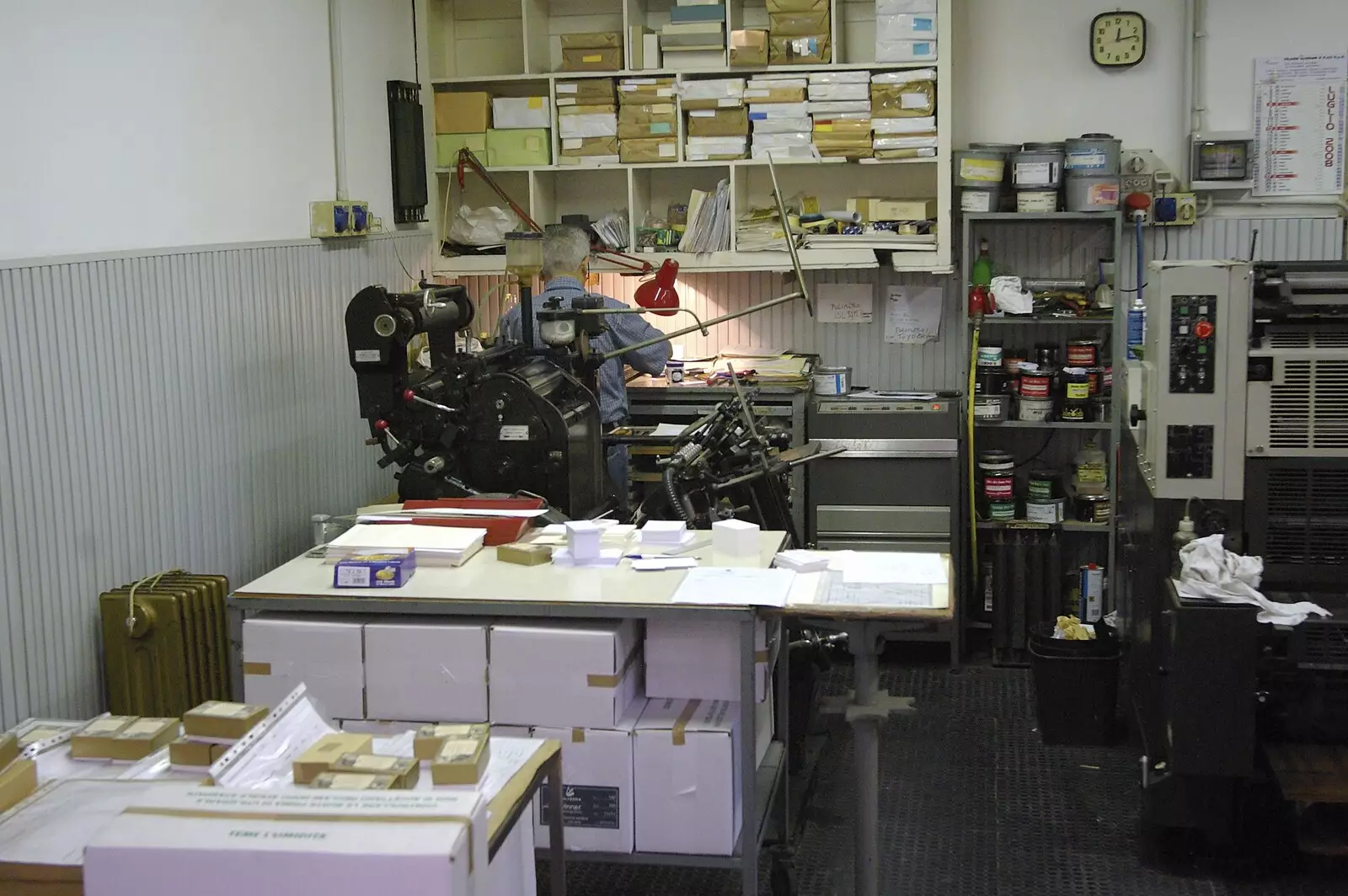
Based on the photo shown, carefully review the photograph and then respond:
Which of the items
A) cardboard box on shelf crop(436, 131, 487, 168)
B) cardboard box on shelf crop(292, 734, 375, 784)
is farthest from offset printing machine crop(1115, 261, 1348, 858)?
cardboard box on shelf crop(436, 131, 487, 168)

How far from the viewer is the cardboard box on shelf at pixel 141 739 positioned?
8.45 ft

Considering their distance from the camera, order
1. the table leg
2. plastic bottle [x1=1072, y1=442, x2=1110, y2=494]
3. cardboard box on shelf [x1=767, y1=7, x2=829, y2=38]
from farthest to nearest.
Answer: plastic bottle [x1=1072, y1=442, x2=1110, y2=494] → cardboard box on shelf [x1=767, y1=7, x2=829, y2=38] → the table leg

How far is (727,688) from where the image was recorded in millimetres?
3406

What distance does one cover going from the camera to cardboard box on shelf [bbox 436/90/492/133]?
19.2ft

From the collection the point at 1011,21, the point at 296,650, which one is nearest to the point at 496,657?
the point at 296,650

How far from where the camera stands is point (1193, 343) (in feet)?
12.3

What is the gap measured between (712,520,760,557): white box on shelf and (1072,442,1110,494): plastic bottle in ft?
7.61

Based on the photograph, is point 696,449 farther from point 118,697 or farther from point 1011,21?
point 1011,21

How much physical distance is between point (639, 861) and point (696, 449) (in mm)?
1348

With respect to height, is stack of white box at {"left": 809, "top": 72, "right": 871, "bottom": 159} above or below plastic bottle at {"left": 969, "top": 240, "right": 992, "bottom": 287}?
above

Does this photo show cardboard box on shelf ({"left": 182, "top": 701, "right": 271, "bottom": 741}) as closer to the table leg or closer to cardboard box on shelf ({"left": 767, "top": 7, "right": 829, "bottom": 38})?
the table leg

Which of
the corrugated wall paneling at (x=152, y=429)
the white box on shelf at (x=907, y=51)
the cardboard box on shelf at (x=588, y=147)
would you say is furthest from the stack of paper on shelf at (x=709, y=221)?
the corrugated wall paneling at (x=152, y=429)

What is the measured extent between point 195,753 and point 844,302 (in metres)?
4.09

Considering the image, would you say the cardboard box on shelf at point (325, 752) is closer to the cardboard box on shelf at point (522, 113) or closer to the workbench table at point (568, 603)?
the workbench table at point (568, 603)
